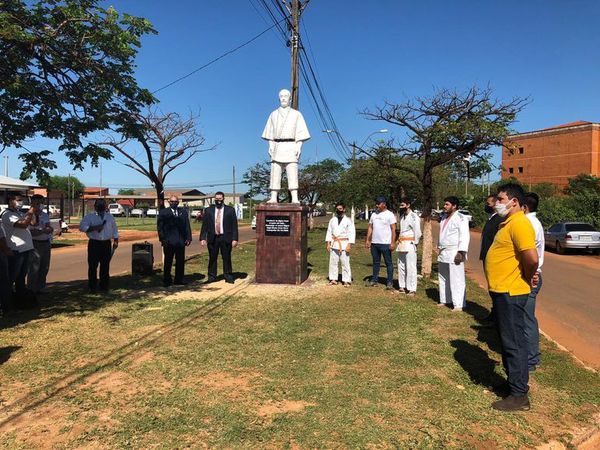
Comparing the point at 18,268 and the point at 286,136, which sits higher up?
the point at 286,136

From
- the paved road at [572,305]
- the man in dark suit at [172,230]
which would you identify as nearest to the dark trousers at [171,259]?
the man in dark suit at [172,230]

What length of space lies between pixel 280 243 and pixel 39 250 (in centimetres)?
417

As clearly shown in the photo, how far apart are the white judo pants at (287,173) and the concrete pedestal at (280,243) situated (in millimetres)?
619

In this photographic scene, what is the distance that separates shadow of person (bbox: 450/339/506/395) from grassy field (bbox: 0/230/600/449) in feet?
0.08

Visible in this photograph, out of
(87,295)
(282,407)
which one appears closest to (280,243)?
(87,295)

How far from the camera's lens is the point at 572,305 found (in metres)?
9.12

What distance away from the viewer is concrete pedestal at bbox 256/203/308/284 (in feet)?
30.7

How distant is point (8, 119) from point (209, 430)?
18.0 feet

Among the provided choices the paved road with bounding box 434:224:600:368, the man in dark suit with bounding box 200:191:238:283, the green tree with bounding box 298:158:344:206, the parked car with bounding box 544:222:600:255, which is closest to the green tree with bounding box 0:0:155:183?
the man in dark suit with bounding box 200:191:238:283

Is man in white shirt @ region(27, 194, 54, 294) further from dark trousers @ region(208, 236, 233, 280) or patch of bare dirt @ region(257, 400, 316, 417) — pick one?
patch of bare dirt @ region(257, 400, 316, 417)

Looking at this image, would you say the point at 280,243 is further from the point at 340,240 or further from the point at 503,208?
the point at 503,208

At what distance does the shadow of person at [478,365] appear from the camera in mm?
4449

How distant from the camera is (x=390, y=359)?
505 centimetres

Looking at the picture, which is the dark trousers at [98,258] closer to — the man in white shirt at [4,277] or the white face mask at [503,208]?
the man in white shirt at [4,277]
